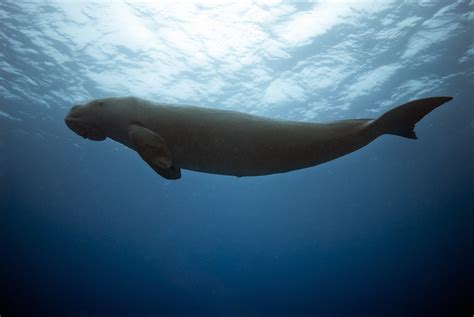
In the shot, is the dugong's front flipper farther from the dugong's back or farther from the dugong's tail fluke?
the dugong's tail fluke

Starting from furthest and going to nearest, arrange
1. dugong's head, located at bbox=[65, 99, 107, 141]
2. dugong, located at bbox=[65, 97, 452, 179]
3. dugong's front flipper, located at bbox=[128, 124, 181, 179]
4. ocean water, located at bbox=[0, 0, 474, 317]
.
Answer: ocean water, located at bbox=[0, 0, 474, 317], dugong's head, located at bbox=[65, 99, 107, 141], dugong, located at bbox=[65, 97, 452, 179], dugong's front flipper, located at bbox=[128, 124, 181, 179]

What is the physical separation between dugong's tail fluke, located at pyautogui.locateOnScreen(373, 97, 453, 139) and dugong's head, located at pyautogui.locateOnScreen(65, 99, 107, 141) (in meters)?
3.00

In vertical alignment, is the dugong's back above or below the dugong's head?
below

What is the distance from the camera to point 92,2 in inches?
459

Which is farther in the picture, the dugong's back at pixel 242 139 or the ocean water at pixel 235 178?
the ocean water at pixel 235 178

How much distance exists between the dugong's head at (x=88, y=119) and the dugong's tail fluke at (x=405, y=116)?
2998mm

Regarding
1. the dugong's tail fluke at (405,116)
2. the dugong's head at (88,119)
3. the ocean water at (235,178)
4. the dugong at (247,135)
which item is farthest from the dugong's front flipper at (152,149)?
the ocean water at (235,178)

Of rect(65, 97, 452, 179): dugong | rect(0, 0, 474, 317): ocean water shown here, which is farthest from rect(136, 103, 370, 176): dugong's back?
rect(0, 0, 474, 317): ocean water

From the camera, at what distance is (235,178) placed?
3588cm

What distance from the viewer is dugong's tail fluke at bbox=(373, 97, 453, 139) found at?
9.18 ft

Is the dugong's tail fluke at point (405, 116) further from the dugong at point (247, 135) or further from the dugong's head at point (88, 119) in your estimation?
the dugong's head at point (88, 119)

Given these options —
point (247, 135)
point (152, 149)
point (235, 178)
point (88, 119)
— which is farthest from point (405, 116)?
point (235, 178)

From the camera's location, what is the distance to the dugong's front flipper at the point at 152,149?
267cm

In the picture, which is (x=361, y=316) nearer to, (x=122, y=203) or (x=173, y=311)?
(x=173, y=311)
